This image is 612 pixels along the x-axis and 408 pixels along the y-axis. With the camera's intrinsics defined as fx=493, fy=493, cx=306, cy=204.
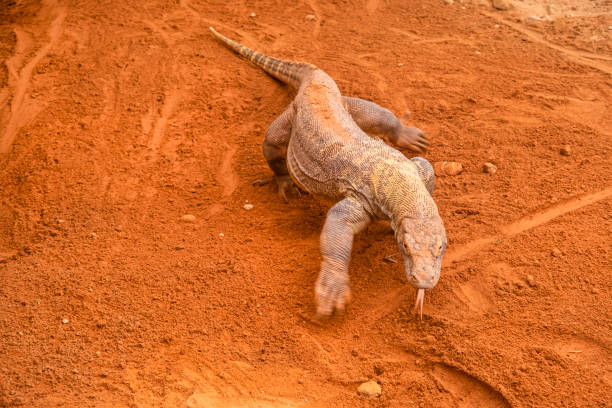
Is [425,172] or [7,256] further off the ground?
[425,172]

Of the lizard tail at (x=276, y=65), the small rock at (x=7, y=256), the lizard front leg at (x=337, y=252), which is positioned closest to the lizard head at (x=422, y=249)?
the lizard front leg at (x=337, y=252)

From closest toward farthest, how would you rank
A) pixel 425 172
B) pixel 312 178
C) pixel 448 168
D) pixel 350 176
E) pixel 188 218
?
pixel 350 176 → pixel 425 172 → pixel 312 178 → pixel 188 218 → pixel 448 168

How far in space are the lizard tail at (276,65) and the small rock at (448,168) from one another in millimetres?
2244

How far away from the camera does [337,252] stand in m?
4.63

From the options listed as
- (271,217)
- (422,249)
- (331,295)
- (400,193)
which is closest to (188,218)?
(271,217)

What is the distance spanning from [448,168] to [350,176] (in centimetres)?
171

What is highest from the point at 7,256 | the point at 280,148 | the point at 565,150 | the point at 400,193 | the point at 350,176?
the point at 400,193

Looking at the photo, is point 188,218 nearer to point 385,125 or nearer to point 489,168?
point 385,125

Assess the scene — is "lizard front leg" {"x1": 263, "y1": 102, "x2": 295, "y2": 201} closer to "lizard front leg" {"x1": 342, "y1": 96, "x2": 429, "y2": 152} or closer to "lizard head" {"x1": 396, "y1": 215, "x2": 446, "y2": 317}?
"lizard front leg" {"x1": 342, "y1": 96, "x2": 429, "y2": 152}

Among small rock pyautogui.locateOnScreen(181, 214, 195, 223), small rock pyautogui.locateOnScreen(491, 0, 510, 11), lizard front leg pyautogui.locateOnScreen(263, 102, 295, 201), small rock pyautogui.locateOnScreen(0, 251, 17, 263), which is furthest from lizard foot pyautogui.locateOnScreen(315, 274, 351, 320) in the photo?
small rock pyautogui.locateOnScreen(491, 0, 510, 11)

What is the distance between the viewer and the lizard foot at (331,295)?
14.6 feet

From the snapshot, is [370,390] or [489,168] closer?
[370,390]

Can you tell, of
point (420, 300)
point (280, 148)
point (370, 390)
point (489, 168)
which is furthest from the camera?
A: point (280, 148)

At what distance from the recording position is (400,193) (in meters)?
4.65
